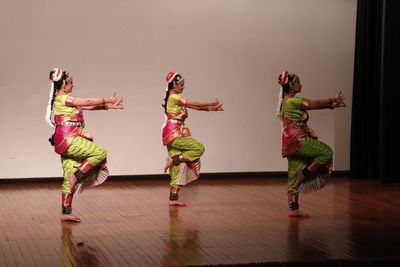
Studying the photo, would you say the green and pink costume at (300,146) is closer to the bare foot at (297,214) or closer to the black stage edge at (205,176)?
the bare foot at (297,214)

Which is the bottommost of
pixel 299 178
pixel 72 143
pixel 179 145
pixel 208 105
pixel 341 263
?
pixel 341 263

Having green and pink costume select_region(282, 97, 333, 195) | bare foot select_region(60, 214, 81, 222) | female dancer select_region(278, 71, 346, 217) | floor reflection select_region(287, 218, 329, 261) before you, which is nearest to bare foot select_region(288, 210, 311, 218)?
female dancer select_region(278, 71, 346, 217)

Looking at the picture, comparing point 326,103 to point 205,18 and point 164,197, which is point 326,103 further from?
point 205,18

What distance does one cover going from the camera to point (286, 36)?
9.02 metres

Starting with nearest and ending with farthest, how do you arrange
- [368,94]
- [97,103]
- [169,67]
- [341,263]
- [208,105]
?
[341,263] → [97,103] → [208,105] → [169,67] → [368,94]

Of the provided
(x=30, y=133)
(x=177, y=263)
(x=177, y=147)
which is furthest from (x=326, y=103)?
(x=30, y=133)

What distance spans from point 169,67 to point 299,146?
293 centimetres

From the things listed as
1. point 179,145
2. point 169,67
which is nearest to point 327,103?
point 179,145

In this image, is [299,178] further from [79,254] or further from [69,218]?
[79,254]

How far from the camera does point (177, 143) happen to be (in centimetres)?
680

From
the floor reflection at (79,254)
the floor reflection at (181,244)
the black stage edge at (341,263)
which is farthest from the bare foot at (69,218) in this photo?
the black stage edge at (341,263)

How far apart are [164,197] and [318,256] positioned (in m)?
2.91

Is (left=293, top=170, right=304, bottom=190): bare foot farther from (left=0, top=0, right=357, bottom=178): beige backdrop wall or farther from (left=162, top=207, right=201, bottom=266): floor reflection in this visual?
Answer: (left=0, top=0, right=357, bottom=178): beige backdrop wall

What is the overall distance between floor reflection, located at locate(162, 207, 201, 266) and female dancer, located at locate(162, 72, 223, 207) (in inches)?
27.8
